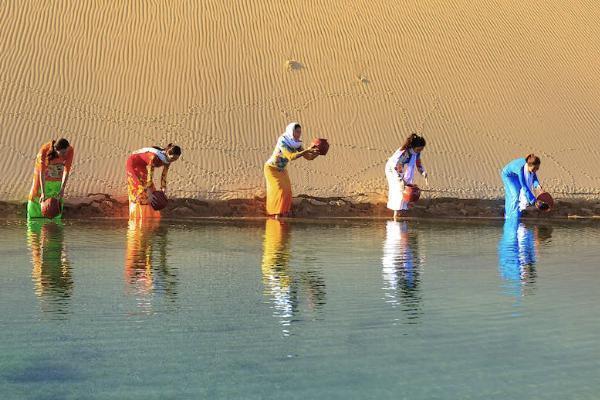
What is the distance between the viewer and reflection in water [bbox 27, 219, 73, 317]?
8.22m

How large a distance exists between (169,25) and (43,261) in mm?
19512

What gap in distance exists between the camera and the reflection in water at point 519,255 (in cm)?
932

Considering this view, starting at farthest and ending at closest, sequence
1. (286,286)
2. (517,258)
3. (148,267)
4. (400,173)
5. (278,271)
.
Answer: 1. (400,173)
2. (517,258)
3. (148,267)
4. (278,271)
5. (286,286)

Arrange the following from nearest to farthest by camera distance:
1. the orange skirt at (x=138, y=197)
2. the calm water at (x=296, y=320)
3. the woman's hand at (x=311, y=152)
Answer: the calm water at (x=296, y=320), the orange skirt at (x=138, y=197), the woman's hand at (x=311, y=152)

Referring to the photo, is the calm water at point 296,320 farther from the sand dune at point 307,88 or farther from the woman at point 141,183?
the sand dune at point 307,88

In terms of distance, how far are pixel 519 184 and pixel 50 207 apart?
6588 millimetres

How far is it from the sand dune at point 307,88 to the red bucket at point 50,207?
307cm

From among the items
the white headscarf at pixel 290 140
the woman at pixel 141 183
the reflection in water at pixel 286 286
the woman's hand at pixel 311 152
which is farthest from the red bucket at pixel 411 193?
the reflection in water at pixel 286 286

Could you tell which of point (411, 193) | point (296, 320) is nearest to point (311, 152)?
point (411, 193)

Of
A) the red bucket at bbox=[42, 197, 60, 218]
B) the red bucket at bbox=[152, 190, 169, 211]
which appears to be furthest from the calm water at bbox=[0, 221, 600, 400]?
the red bucket at bbox=[152, 190, 169, 211]

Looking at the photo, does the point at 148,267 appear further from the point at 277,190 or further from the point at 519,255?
the point at 277,190

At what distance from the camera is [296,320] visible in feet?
24.7

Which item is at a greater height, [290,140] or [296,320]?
[290,140]

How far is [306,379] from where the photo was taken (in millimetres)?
6023
